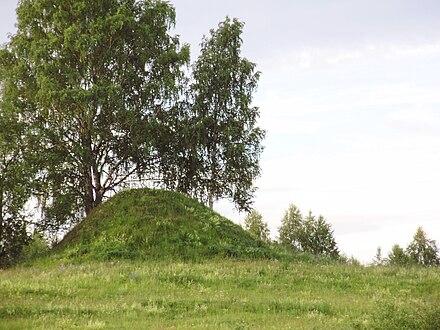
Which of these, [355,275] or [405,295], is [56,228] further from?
[405,295]

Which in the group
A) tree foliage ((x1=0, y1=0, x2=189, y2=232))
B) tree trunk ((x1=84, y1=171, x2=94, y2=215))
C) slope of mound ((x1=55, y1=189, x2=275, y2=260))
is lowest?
slope of mound ((x1=55, y1=189, x2=275, y2=260))

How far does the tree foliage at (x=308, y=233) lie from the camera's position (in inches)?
2995

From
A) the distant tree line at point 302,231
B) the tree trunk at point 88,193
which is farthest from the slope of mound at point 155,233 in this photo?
the distant tree line at point 302,231

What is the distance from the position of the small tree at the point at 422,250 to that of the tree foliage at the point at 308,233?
1284 cm

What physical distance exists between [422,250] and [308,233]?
17298 millimetres

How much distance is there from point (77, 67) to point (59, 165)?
24.1ft

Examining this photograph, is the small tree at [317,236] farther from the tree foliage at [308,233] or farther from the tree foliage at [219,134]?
the tree foliage at [219,134]

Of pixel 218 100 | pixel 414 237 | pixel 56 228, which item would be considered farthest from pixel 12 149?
pixel 414 237

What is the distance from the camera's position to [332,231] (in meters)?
76.9

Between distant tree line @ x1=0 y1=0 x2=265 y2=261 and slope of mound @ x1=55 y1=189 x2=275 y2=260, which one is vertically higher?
distant tree line @ x1=0 y1=0 x2=265 y2=261

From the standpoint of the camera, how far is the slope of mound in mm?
30703

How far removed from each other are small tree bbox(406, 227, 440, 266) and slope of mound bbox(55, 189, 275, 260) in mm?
51237

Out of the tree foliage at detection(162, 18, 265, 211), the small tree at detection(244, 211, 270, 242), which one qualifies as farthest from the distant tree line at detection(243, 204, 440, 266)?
the tree foliage at detection(162, 18, 265, 211)

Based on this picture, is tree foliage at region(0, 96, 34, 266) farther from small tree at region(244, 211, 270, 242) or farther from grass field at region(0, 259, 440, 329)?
small tree at region(244, 211, 270, 242)
